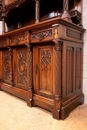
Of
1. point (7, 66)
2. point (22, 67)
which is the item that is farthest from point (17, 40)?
point (7, 66)

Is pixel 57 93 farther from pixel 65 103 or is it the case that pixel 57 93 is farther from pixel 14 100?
pixel 14 100

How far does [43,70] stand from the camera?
174cm

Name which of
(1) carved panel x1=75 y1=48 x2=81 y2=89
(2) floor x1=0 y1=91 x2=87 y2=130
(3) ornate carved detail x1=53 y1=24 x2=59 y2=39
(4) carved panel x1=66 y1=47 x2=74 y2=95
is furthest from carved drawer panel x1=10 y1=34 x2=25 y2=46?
(2) floor x1=0 y1=91 x2=87 y2=130

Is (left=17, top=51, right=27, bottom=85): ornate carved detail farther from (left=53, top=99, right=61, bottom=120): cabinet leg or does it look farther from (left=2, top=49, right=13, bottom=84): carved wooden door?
(left=53, top=99, right=61, bottom=120): cabinet leg

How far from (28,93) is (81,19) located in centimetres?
149

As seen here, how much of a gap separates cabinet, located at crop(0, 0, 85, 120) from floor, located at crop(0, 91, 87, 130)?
0.29 ft

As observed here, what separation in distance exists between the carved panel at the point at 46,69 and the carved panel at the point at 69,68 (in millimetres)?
235

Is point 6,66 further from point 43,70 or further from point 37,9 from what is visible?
point 37,9

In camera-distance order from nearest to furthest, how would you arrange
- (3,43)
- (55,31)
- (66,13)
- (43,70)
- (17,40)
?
(55,31) → (66,13) → (43,70) → (17,40) → (3,43)

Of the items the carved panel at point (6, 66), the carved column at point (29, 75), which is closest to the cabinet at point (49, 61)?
the carved column at point (29, 75)

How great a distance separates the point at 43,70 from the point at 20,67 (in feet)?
1.96

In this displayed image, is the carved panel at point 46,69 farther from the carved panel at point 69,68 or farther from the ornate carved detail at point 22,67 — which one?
the ornate carved detail at point 22,67

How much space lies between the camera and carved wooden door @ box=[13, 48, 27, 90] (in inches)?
81.4

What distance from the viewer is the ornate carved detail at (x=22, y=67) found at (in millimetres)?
2066
